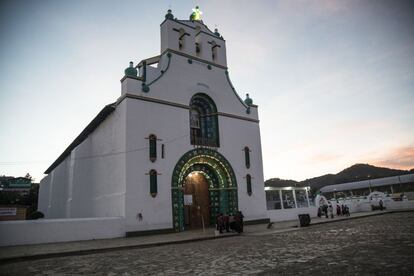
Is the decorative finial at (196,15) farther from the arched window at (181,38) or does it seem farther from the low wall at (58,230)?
the low wall at (58,230)

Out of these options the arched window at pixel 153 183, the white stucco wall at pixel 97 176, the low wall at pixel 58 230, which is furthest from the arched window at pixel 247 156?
the low wall at pixel 58 230

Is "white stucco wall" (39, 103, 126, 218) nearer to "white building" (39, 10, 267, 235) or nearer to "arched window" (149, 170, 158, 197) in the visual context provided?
"white building" (39, 10, 267, 235)

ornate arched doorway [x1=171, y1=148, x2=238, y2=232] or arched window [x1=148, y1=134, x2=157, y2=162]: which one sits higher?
arched window [x1=148, y1=134, x2=157, y2=162]

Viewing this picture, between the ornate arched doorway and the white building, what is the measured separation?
70 mm

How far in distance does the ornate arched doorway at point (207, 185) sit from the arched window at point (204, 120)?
109 cm

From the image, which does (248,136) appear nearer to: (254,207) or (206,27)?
(254,207)

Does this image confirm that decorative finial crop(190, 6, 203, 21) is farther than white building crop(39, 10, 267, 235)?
Yes

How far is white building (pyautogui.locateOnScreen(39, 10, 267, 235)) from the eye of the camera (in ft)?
58.0

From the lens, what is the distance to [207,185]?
2175 centimetres

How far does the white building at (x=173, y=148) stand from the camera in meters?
17.7

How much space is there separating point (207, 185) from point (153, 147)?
18.3 feet

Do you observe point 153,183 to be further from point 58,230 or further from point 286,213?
point 286,213

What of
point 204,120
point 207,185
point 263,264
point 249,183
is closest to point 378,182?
point 249,183

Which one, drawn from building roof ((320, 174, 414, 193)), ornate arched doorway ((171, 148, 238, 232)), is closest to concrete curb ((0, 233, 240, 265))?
ornate arched doorway ((171, 148, 238, 232))
